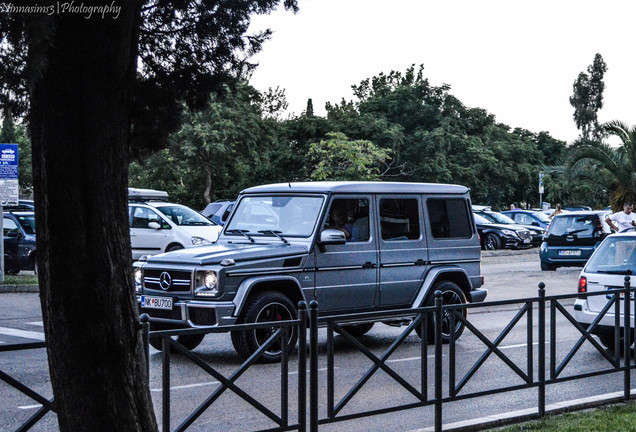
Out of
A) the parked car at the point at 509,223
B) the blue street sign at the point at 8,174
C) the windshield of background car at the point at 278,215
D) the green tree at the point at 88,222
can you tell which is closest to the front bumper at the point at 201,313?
the windshield of background car at the point at 278,215

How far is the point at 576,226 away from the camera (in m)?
25.0

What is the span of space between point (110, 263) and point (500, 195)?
5929 cm

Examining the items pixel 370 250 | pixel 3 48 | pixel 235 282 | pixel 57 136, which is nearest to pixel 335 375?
pixel 57 136

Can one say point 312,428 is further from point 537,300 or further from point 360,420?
point 537,300

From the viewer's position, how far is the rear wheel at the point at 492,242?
116 feet

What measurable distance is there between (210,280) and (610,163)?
23.7 meters

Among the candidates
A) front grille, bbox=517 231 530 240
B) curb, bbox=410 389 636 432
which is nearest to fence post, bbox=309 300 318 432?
curb, bbox=410 389 636 432

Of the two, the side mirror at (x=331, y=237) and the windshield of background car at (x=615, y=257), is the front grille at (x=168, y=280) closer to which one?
the side mirror at (x=331, y=237)

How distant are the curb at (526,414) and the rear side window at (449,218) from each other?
4218 millimetres

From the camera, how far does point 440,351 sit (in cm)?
704

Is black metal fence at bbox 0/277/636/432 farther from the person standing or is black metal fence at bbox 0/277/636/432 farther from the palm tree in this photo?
the palm tree

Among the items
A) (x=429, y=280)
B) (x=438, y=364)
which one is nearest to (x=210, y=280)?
(x=429, y=280)

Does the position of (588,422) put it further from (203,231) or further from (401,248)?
(203,231)

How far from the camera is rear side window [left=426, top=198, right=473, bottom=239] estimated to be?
1242 centimetres
